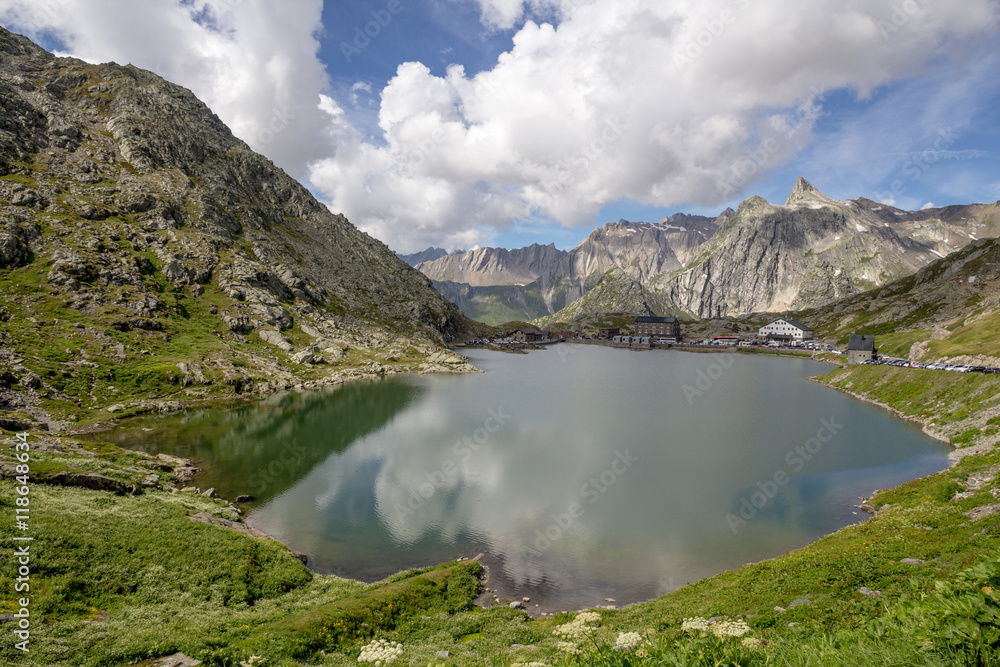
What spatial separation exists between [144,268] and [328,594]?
128 m

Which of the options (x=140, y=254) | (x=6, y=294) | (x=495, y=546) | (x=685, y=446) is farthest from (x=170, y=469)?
(x=140, y=254)

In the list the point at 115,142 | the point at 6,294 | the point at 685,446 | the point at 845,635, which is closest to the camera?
the point at 845,635

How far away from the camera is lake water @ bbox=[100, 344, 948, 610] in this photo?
1253 inches

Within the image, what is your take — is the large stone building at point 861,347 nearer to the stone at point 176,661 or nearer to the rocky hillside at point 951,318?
the rocky hillside at point 951,318

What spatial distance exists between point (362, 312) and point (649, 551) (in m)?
162

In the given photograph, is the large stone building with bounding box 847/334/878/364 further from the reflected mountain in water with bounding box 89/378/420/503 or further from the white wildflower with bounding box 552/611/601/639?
the white wildflower with bounding box 552/611/601/639

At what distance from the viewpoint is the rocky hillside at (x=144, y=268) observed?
77750 mm

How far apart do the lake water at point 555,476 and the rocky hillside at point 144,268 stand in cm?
1968

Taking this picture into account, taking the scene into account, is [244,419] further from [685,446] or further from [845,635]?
[845,635]

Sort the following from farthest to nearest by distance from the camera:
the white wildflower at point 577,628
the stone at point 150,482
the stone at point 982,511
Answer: the stone at point 150,482 → the stone at point 982,511 → the white wildflower at point 577,628

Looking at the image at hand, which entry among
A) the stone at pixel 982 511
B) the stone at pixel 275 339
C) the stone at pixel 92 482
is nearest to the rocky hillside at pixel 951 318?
the stone at pixel 982 511

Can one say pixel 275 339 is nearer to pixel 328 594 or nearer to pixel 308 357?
pixel 308 357

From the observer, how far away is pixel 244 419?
229 ft

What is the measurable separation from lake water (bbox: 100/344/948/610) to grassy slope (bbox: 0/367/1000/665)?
5.66 m
